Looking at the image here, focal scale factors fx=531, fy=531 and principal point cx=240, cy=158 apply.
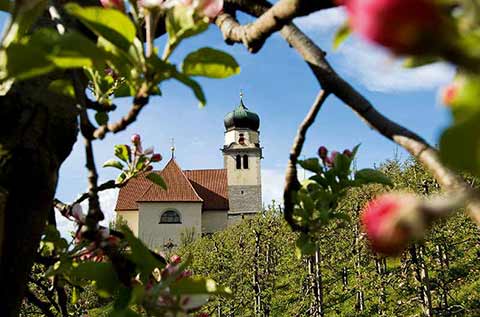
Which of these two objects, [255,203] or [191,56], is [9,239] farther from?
[255,203]

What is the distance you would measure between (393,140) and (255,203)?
109 ft

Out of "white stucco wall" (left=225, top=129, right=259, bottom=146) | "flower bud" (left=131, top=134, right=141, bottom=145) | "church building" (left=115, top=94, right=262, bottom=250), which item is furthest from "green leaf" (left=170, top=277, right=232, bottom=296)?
"white stucco wall" (left=225, top=129, right=259, bottom=146)

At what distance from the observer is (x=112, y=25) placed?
65 centimetres

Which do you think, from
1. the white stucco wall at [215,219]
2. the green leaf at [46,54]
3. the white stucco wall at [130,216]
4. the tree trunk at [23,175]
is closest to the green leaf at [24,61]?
the green leaf at [46,54]

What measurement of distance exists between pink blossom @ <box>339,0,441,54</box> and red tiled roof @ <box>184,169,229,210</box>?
32699mm

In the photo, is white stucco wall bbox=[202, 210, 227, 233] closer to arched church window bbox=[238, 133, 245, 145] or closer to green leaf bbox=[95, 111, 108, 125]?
arched church window bbox=[238, 133, 245, 145]

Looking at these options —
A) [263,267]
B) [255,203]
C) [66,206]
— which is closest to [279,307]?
[263,267]

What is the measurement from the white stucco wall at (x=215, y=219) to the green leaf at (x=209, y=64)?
32.2 m

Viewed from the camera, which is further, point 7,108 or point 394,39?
point 7,108

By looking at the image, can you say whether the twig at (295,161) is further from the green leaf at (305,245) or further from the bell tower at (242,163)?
the bell tower at (242,163)

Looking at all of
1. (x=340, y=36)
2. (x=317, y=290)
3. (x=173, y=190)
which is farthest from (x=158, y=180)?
(x=173, y=190)

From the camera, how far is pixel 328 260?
41.8 ft

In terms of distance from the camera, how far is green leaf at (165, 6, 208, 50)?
0.70 meters

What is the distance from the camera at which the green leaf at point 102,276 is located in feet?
2.44
